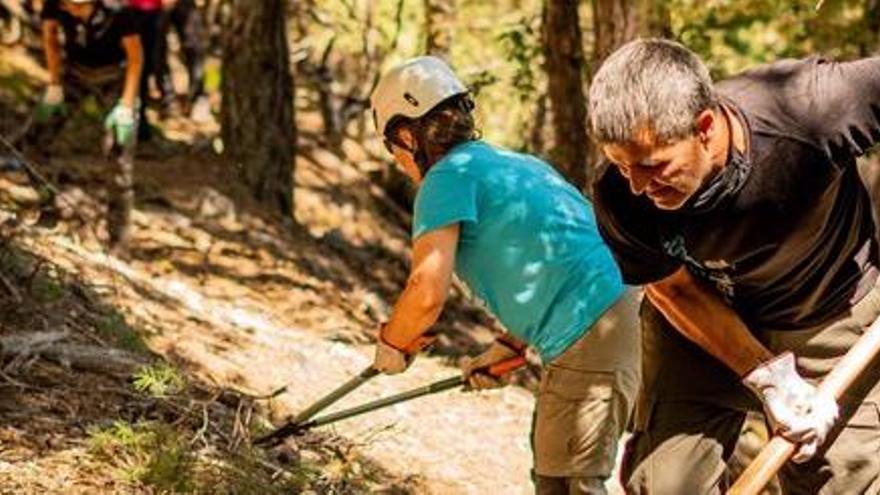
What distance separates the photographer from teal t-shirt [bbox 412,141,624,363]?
14.6 ft

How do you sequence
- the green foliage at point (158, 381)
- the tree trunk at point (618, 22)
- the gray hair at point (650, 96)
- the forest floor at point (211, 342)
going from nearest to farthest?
1. the gray hair at point (650, 96)
2. the forest floor at point (211, 342)
3. the green foliage at point (158, 381)
4. the tree trunk at point (618, 22)

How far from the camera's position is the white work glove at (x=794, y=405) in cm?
365

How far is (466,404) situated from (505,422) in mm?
260

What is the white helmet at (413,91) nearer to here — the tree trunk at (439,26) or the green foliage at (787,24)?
the green foliage at (787,24)

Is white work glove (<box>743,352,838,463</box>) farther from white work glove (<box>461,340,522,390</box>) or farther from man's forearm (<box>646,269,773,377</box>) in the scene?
white work glove (<box>461,340,522,390</box>)

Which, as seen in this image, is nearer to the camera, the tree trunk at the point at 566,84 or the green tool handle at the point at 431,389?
the green tool handle at the point at 431,389

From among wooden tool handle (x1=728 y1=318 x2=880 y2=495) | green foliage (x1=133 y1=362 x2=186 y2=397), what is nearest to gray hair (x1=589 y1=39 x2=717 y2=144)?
wooden tool handle (x1=728 y1=318 x2=880 y2=495)

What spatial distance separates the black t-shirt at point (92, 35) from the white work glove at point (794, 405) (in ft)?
22.9

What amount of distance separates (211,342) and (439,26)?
5.91m

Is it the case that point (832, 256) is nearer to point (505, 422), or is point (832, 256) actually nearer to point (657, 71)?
point (657, 71)

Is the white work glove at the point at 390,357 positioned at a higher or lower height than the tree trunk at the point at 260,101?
higher

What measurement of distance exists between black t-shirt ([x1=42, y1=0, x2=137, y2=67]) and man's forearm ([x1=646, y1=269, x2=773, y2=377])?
664 cm

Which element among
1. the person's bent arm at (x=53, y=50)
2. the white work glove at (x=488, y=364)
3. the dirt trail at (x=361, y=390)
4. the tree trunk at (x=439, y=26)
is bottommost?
the dirt trail at (x=361, y=390)

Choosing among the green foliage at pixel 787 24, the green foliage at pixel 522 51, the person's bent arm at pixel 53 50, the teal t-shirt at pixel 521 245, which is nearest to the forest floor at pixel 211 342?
the person's bent arm at pixel 53 50
